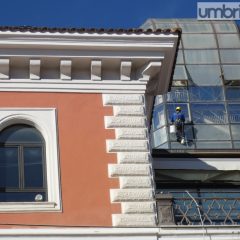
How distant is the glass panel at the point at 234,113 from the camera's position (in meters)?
27.9

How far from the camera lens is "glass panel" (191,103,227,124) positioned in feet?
91.1

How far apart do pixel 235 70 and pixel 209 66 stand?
1010 millimetres

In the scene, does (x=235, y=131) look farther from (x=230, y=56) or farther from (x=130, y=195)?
(x=130, y=195)

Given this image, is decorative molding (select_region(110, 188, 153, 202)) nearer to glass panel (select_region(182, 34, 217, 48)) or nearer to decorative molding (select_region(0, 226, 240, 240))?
decorative molding (select_region(0, 226, 240, 240))

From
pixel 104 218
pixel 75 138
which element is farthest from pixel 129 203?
pixel 75 138

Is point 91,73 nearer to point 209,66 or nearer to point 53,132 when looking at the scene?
point 53,132

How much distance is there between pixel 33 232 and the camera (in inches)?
551

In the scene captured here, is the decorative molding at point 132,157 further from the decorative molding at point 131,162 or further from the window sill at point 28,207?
the window sill at point 28,207

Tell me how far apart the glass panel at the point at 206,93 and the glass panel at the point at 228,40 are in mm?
2596

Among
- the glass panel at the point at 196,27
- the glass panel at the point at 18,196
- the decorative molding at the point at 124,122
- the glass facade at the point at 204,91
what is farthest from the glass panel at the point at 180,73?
the glass panel at the point at 18,196

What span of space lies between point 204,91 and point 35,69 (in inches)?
597

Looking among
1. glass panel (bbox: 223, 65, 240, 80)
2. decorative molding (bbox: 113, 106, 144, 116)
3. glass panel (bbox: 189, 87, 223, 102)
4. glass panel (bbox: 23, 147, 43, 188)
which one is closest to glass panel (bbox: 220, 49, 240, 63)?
glass panel (bbox: 223, 65, 240, 80)

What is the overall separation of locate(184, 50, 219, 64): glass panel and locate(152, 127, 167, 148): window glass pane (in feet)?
17.3

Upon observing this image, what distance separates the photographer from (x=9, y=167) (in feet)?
49.5
